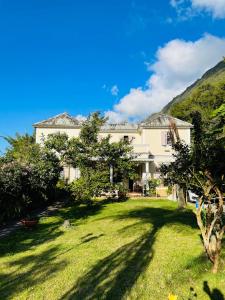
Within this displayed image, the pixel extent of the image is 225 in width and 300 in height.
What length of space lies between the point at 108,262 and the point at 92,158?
17.1 m

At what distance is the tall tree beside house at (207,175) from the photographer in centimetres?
942

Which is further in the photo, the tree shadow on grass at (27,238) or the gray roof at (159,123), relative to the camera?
the gray roof at (159,123)

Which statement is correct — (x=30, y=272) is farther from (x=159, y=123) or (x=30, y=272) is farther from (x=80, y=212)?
(x=159, y=123)

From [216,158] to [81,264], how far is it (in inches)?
207

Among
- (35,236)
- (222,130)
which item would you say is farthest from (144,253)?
(35,236)

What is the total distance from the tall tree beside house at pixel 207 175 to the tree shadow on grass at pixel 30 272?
177 inches

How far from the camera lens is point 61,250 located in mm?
12383

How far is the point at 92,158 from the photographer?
2728 cm

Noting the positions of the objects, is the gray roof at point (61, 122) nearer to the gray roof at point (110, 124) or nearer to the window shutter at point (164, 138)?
the gray roof at point (110, 124)

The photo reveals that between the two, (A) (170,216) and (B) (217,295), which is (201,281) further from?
(A) (170,216)

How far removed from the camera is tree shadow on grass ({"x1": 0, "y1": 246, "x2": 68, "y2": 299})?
8.45 m

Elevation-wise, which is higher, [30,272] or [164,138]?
[164,138]

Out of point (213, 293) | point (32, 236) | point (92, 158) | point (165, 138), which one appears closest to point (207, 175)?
point (213, 293)

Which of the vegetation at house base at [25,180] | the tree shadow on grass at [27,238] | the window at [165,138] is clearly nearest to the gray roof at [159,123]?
the window at [165,138]
